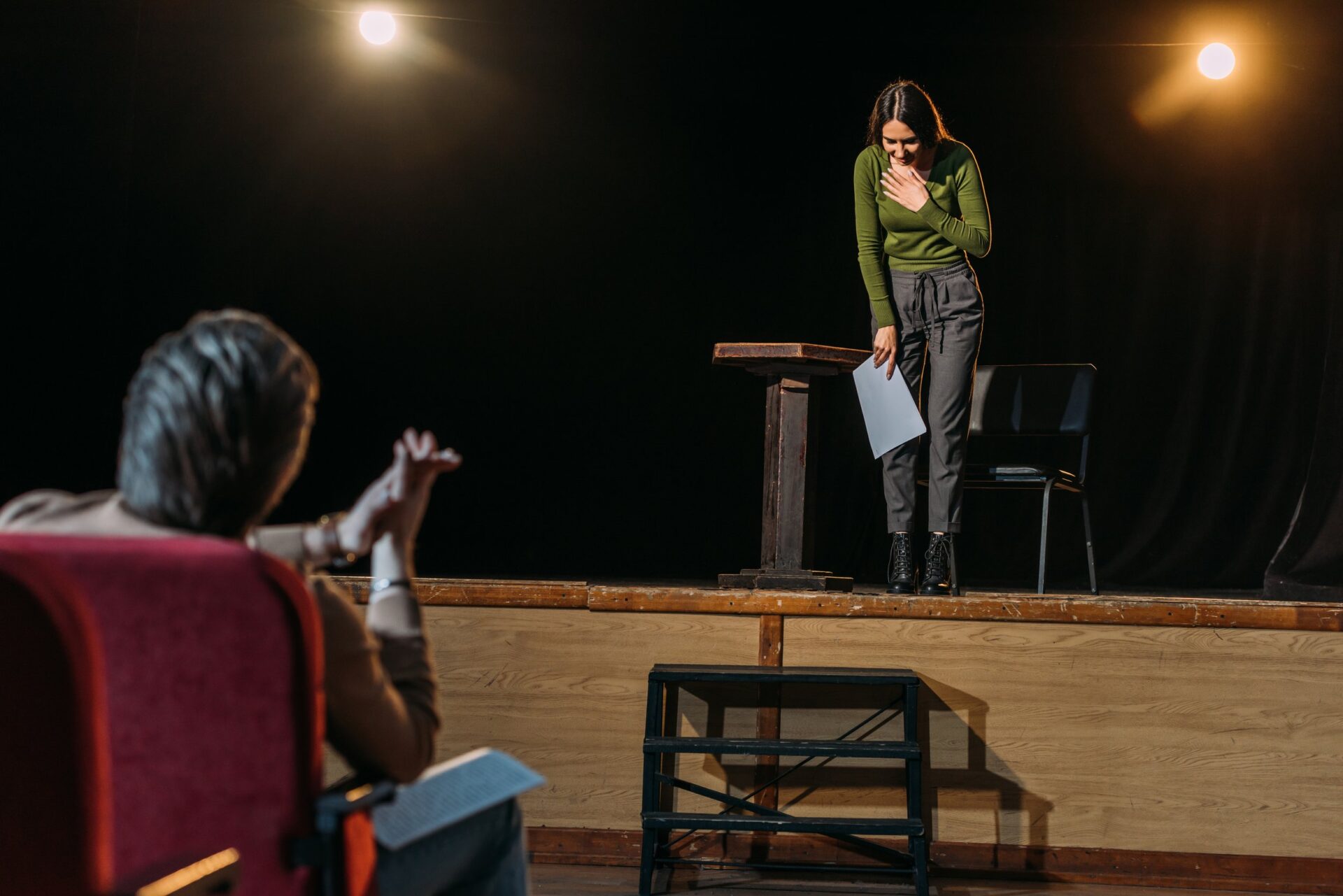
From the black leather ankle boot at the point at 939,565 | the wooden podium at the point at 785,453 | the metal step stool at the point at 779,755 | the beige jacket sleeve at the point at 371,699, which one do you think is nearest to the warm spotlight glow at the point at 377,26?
the wooden podium at the point at 785,453

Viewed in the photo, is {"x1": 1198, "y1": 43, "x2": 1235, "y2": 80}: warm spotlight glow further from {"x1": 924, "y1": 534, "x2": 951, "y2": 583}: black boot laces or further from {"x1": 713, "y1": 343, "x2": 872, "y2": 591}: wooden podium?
{"x1": 924, "y1": 534, "x2": 951, "y2": 583}: black boot laces

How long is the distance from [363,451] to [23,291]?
4.66ft

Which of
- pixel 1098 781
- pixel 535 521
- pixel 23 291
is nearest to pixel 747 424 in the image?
pixel 535 521

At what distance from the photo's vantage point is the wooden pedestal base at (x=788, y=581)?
2799 millimetres

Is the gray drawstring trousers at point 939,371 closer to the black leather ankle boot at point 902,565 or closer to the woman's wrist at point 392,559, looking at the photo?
the black leather ankle boot at point 902,565

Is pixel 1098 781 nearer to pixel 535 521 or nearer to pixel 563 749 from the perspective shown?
pixel 563 749

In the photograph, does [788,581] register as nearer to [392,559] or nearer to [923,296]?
[923,296]

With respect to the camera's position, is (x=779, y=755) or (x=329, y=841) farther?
(x=779, y=755)

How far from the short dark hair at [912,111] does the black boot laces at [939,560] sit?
3.27 ft

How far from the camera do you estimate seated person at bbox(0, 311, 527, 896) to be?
95cm

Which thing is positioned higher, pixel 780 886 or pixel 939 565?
pixel 939 565

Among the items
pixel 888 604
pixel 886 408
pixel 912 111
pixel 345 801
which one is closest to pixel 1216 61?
pixel 912 111

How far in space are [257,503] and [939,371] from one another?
7.09 ft

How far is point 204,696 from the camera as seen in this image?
821 millimetres
